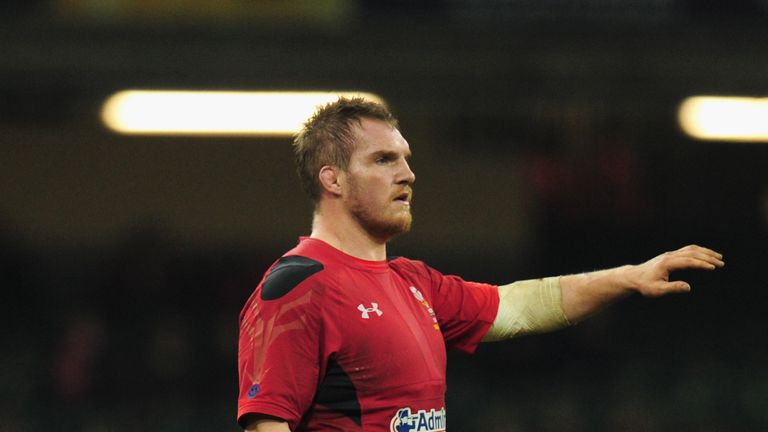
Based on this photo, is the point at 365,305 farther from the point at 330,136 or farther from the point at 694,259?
the point at 694,259

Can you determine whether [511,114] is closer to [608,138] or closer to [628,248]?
[608,138]

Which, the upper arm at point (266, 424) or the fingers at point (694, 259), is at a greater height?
the fingers at point (694, 259)

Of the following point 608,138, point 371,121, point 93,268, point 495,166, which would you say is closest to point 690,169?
point 608,138

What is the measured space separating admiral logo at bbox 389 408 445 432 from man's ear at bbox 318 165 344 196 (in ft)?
2.03

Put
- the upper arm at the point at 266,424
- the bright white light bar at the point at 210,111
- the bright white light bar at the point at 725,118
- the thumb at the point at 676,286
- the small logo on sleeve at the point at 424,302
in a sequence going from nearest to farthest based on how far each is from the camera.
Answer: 1. the upper arm at the point at 266,424
2. the thumb at the point at 676,286
3. the small logo on sleeve at the point at 424,302
4. the bright white light bar at the point at 210,111
5. the bright white light bar at the point at 725,118

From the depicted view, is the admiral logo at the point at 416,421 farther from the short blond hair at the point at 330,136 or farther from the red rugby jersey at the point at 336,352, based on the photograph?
the short blond hair at the point at 330,136

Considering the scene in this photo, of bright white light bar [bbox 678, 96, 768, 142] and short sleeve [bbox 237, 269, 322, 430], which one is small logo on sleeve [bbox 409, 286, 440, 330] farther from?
bright white light bar [bbox 678, 96, 768, 142]

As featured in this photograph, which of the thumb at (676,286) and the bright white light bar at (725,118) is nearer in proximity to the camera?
the thumb at (676,286)

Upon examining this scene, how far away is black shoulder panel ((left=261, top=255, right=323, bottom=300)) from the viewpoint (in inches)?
107

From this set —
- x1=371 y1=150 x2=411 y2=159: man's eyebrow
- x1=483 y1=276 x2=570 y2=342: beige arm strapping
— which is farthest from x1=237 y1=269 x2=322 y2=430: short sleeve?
x1=483 y1=276 x2=570 y2=342: beige arm strapping

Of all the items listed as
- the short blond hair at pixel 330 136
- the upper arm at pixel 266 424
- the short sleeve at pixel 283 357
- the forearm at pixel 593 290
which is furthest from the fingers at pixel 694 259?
the upper arm at pixel 266 424

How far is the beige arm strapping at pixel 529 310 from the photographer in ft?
10.7

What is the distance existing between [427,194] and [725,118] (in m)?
2.40

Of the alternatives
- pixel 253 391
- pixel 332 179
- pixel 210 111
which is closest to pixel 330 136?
pixel 332 179
